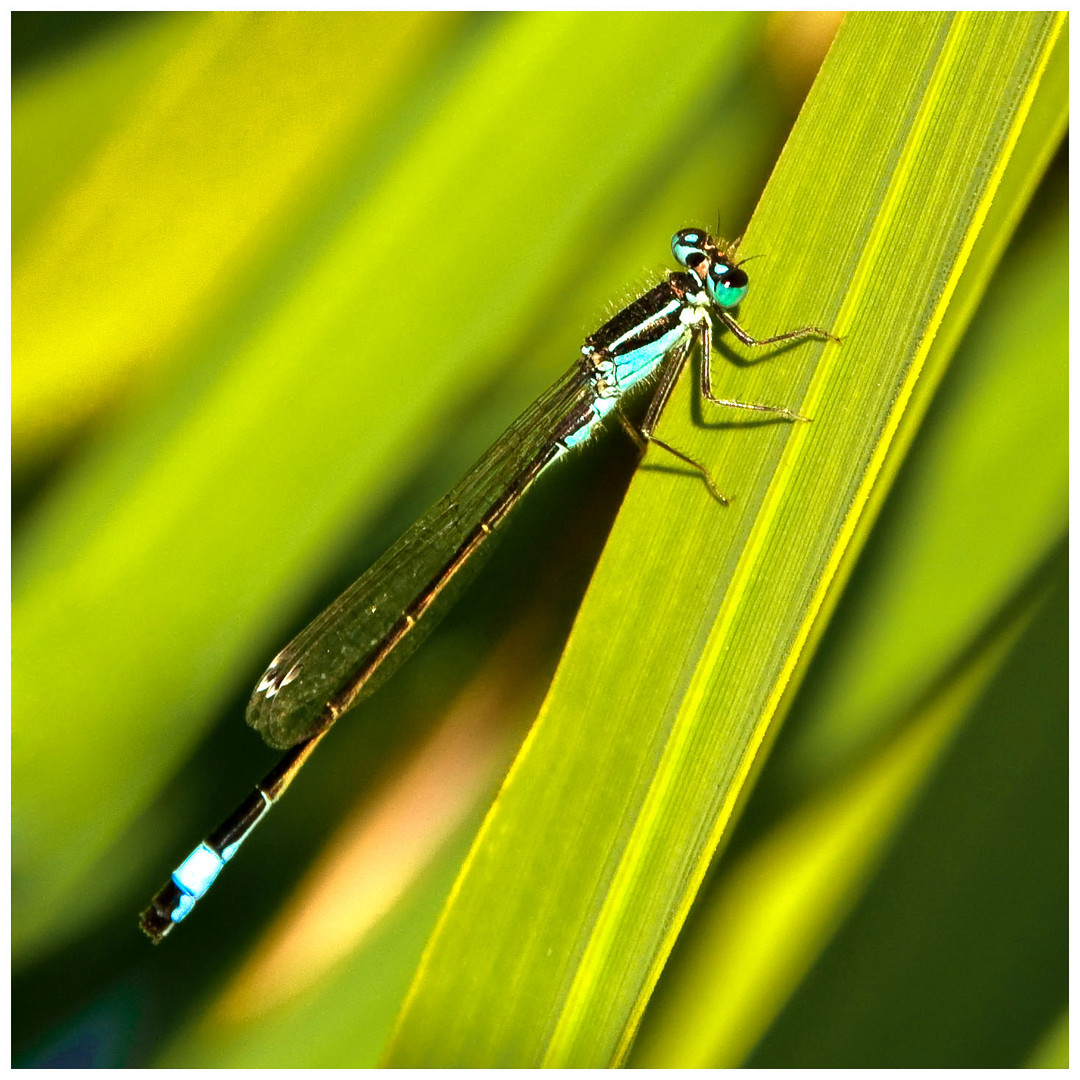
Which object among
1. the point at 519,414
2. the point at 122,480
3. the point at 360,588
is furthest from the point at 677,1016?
the point at 122,480

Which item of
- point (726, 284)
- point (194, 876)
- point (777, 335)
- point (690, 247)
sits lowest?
point (194, 876)

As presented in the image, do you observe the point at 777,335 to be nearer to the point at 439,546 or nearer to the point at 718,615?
the point at 718,615

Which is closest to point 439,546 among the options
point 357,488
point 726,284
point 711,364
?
point 357,488

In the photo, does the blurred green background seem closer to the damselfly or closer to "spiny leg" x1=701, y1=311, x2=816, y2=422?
the damselfly

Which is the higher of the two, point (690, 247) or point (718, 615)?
point (690, 247)

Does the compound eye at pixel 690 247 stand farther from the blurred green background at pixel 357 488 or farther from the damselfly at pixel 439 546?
the blurred green background at pixel 357 488

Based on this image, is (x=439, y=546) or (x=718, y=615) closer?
(x=718, y=615)

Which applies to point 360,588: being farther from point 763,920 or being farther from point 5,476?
point 763,920

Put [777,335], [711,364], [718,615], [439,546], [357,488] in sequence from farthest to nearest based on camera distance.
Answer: [439,546], [357,488], [711,364], [777,335], [718,615]
